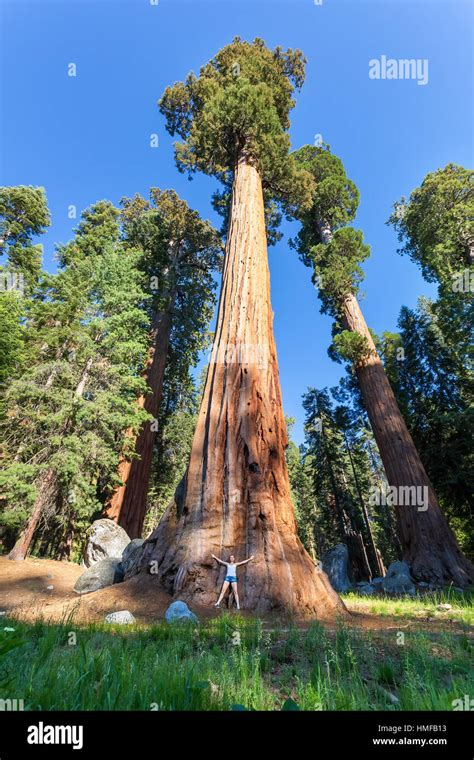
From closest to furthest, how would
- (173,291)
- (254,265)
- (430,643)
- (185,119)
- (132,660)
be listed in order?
(132,660), (430,643), (254,265), (185,119), (173,291)

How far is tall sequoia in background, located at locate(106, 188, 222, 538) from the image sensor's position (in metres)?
15.1

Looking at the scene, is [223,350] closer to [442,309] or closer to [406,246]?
[442,309]

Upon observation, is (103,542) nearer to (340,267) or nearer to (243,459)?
(243,459)

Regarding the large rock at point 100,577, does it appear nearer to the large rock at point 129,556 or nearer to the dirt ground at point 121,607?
the large rock at point 129,556

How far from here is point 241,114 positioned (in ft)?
30.8

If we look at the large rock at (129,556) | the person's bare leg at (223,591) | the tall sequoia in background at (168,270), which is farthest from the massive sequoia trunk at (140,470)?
the person's bare leg at (223,591)

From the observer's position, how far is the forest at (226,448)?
2.02 meters

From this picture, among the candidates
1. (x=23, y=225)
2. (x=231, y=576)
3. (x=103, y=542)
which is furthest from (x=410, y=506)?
(x=23, y=225)

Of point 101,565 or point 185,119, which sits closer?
point 101,565

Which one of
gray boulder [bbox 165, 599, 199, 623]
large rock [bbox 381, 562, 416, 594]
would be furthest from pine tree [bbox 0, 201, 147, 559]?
large rock [bbox 381, 562, 416, 594]

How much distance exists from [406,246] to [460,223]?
4.64 metres

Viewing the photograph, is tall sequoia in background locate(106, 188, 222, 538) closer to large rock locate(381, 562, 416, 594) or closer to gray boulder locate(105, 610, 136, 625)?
large rock locate(381, 562, 416, 594)

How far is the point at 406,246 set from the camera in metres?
18.2

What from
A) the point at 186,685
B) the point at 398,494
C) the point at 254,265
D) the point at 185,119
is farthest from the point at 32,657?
the point at 185,119
